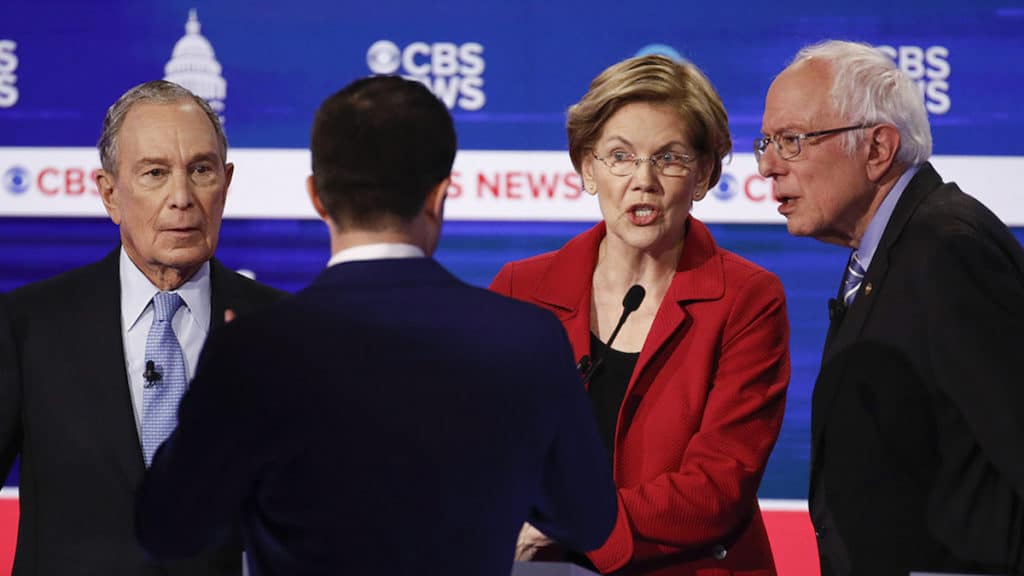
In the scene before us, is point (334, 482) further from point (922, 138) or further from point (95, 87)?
point (95, 87)

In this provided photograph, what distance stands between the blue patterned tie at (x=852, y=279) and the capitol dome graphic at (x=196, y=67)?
2.64m

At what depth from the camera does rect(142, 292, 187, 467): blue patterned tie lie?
2223mm

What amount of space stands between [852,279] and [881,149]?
10.6 inches

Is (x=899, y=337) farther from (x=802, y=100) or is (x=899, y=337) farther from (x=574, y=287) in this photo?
(x=574, y=287)

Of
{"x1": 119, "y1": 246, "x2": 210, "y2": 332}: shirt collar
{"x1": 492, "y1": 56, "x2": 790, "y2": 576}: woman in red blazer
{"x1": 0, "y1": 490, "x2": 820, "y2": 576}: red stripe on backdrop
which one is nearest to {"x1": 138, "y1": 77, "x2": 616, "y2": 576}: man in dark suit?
{"x1": 492, "y1": 56, "x2": 790, "y2": 576}: woman in red blazer

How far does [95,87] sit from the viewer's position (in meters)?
4.46

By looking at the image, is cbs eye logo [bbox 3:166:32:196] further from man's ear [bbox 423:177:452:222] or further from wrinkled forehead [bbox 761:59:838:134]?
man's ear [bbox 423:177:452:222]

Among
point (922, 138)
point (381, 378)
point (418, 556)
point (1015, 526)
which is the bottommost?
point (1015, 526)

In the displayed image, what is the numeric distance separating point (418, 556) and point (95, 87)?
11.2 ft

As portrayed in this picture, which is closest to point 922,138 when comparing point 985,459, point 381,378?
point 985,459

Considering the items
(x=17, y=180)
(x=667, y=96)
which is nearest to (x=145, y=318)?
(x=667, y=96)

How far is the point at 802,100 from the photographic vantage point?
2539mm

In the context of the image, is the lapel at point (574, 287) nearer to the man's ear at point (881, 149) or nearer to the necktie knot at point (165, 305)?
the man's ear at point (881, 149)

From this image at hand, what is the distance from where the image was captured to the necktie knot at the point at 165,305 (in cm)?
233
